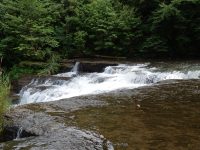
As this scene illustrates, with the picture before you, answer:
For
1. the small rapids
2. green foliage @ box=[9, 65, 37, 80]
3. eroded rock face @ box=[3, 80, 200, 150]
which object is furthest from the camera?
green foliage @ box=[9, 65, 37, 80]

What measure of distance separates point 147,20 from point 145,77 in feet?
25.6

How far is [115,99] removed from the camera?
1130 centimetres

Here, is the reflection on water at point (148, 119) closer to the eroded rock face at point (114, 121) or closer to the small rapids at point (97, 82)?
the eroded rock face at point (114, 121)

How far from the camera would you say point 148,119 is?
9195 mm

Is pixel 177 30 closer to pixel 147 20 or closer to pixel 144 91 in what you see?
pixel 147 20

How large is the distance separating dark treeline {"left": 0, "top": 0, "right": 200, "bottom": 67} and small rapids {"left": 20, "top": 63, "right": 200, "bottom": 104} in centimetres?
360

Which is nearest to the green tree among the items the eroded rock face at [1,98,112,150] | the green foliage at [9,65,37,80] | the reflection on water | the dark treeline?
the dark treeline

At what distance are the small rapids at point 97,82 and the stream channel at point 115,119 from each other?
0.27 ft

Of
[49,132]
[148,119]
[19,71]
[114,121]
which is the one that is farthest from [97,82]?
[49,132]

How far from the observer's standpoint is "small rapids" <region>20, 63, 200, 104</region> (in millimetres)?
15047

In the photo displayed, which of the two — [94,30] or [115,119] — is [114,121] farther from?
[94,30]

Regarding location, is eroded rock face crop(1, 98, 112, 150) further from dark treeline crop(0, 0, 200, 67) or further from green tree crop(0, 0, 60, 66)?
green tree crop(0, 0, 60, 66)

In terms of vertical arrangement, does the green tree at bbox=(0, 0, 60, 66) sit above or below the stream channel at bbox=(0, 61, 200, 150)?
above

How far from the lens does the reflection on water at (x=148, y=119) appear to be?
7570 mm
